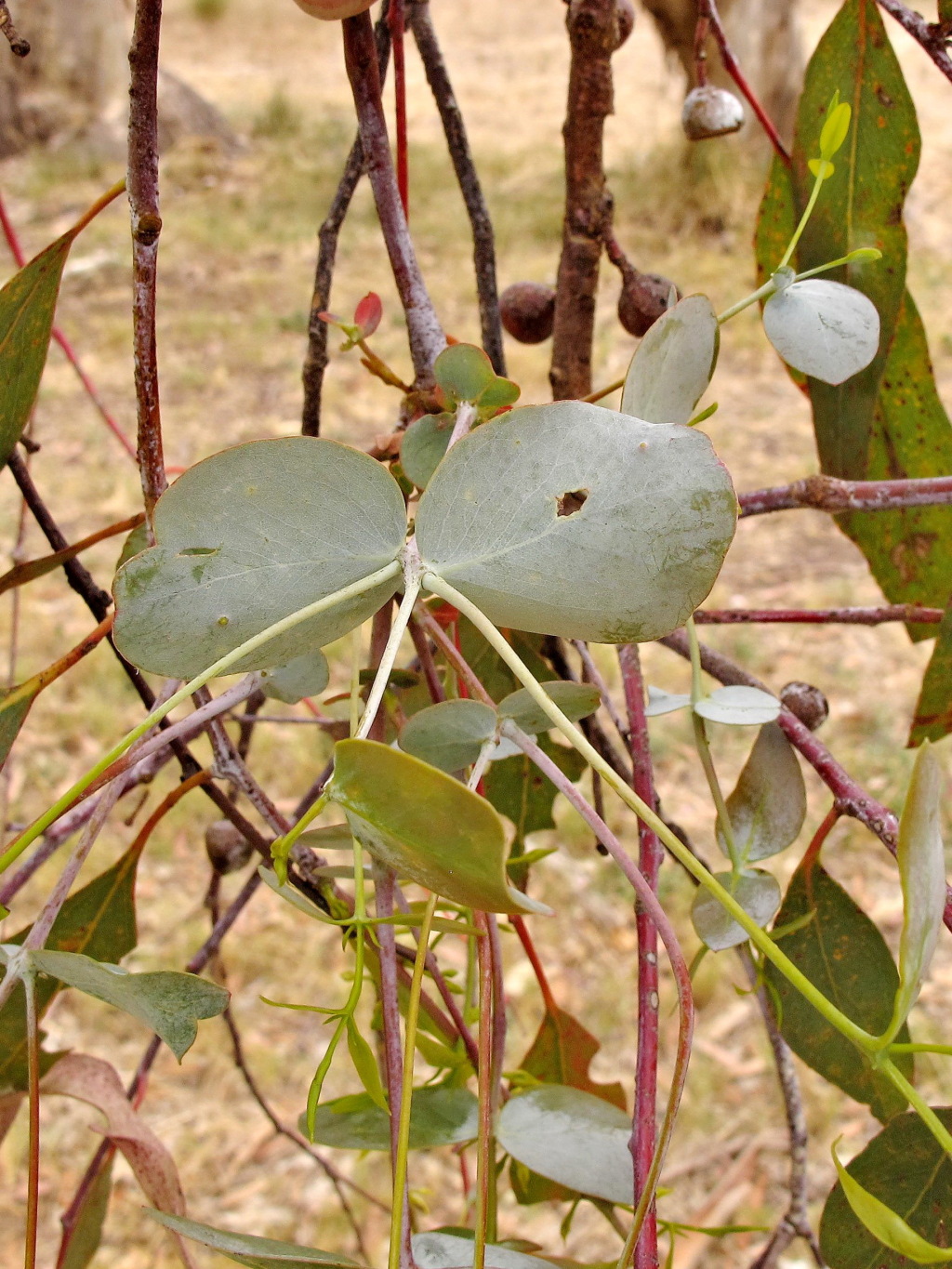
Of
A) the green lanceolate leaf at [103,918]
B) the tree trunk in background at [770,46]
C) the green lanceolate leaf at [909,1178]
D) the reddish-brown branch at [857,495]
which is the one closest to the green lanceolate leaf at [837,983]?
the green lanceolate leaf at [909,1178]

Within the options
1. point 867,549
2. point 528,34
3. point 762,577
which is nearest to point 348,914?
point 867,549

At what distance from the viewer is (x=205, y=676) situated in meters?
0.20

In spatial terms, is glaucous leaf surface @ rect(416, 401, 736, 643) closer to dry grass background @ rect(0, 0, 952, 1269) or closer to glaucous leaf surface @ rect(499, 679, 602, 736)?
glaucous leaf surface @ rect(499, 679, 602, 736)

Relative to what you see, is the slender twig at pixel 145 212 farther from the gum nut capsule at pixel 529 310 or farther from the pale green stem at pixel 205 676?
the gum nut capsule at pixel 529 310

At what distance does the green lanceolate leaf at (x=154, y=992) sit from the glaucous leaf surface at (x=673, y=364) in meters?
0.17

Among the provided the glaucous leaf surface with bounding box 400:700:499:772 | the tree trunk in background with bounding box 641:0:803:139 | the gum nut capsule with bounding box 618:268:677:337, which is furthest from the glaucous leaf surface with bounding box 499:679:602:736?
the tree trunk in background with bounding box 641:0:803:139

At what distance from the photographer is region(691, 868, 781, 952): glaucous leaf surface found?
0.96 ft

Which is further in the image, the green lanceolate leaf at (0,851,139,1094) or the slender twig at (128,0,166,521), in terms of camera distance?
the green lanceolate leaf at (0,851,139,1094)

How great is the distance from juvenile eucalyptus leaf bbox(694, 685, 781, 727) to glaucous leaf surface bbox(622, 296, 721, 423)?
0.09 metres

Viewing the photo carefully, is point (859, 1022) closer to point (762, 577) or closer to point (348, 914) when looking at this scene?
point (348, 914)

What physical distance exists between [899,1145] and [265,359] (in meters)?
2.74

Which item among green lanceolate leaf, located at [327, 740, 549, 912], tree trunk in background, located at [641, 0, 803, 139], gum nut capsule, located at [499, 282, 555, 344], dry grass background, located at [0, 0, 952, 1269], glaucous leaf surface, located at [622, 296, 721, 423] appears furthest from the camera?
tree trunk in background, located at [641, 0, 803, 139]

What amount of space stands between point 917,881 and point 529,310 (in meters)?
0.41

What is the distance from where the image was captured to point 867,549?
0.51 metres
